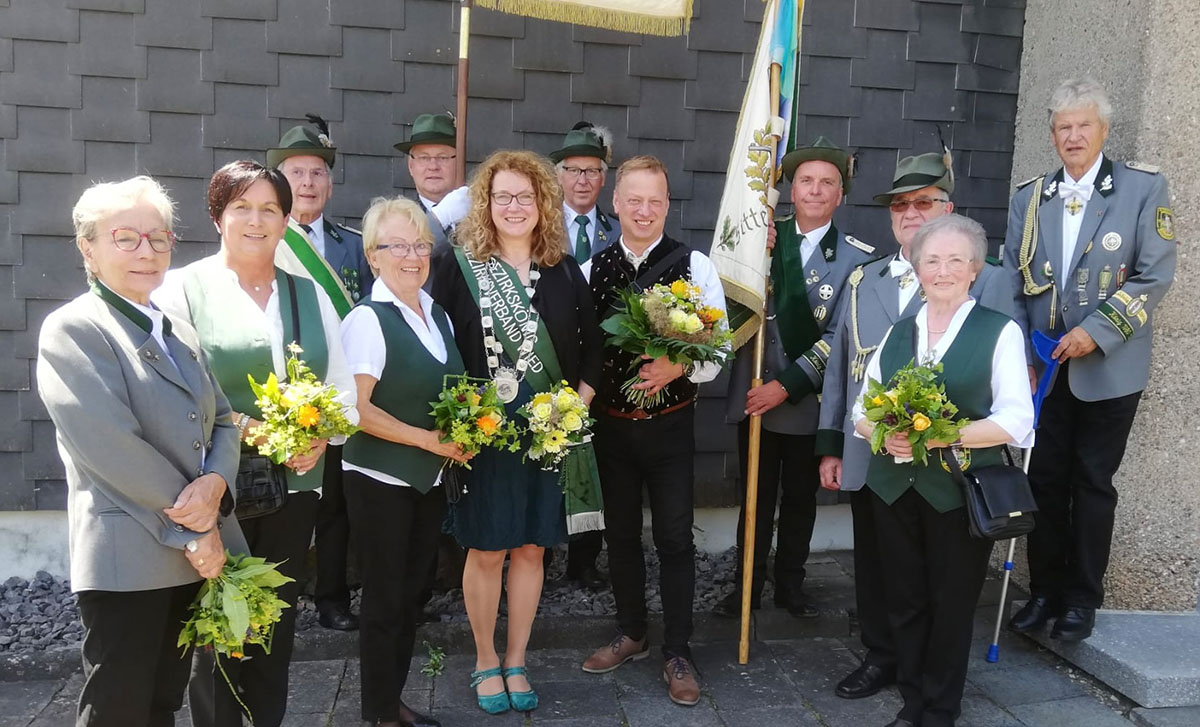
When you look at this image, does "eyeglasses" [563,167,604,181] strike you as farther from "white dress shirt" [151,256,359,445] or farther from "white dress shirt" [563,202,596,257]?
"white dress shirt" [151,256,359,445]

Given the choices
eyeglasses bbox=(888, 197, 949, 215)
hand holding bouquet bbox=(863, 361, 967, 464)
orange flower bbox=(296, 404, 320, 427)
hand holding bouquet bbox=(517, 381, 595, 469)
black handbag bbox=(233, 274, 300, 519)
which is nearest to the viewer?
orange flower bbox=(296, 404, 320, 427)

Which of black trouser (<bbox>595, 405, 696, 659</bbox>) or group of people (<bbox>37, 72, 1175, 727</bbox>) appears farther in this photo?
black trouser (<bbox>595, 405, 696, 659</bbox>)

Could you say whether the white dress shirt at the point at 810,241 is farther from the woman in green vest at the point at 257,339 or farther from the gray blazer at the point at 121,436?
the gray blazer at the point at 121,436

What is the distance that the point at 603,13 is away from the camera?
14.4ft

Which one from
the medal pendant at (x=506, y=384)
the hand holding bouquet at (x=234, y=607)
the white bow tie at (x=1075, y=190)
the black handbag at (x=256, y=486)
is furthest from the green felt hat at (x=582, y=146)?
the hand holding bouquet at (x=234, y=607)

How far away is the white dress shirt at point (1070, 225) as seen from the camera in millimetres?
4016

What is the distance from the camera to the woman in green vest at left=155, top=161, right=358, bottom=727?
109 inches

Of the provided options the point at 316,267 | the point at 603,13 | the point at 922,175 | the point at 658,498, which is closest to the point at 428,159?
the point at 316,267

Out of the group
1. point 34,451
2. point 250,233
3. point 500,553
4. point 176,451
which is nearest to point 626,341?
point 500,553

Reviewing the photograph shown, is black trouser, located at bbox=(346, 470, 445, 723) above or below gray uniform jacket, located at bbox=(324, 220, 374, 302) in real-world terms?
below

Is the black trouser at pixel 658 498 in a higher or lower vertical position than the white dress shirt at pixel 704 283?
lower

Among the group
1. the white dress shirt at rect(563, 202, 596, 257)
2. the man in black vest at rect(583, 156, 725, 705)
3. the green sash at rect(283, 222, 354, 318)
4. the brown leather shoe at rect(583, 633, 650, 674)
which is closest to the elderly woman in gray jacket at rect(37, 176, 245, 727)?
the green sash at rect(283, 222, 354, 318)

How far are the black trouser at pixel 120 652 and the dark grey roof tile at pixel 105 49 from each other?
127 inches

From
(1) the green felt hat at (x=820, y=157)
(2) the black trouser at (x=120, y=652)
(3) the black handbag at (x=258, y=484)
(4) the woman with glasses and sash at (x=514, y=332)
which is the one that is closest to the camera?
(2) the black trouser at (x=120, y=652)
